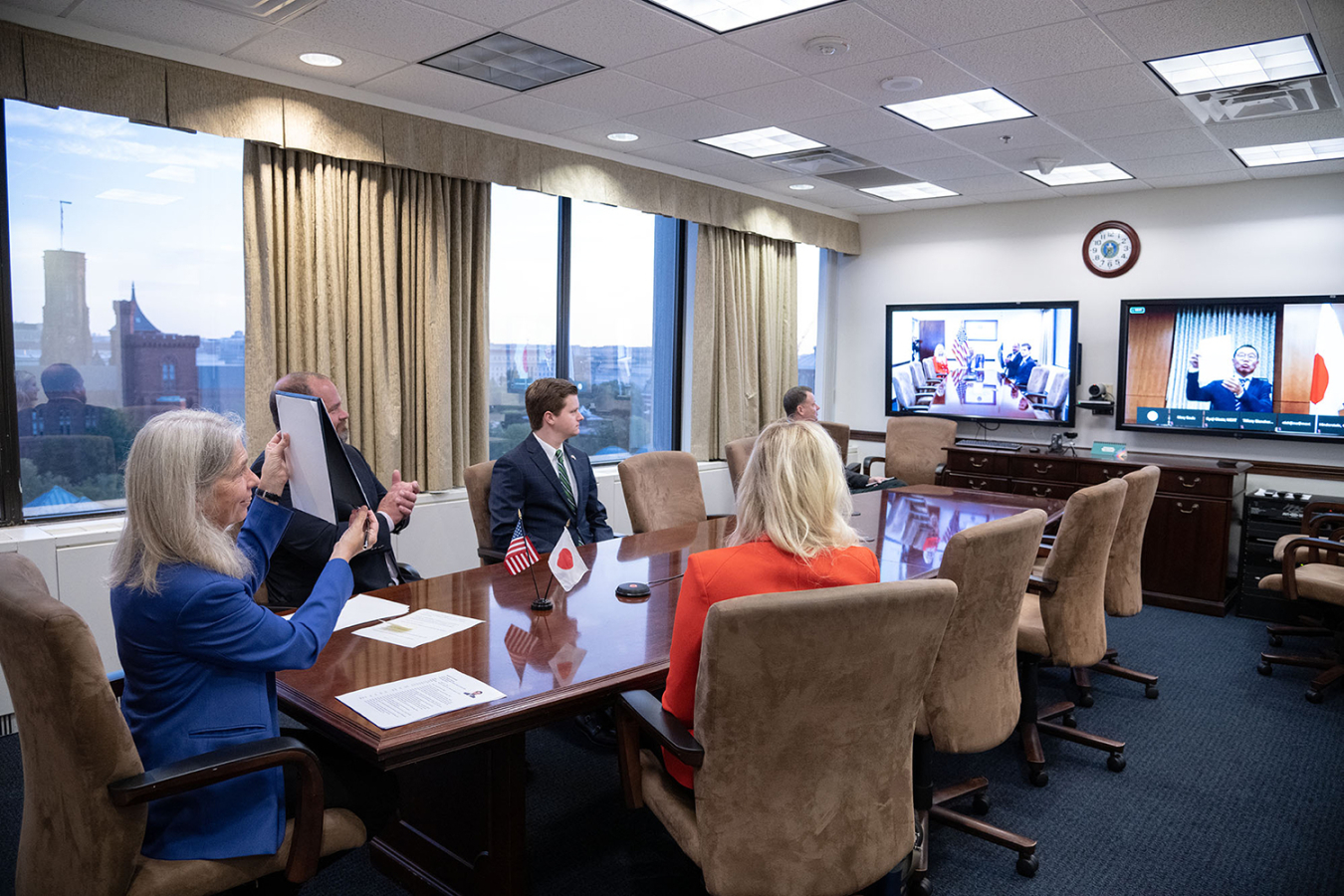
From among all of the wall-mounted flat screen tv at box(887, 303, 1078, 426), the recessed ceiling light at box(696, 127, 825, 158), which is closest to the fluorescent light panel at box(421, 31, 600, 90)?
the recessed ceiling light at box(696, 127, 825, 158)

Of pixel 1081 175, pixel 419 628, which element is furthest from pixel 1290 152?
pixel 419 628

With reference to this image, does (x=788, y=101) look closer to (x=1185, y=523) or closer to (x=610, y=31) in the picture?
(x=610, y=31)

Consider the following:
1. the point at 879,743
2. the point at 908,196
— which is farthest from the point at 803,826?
the point at 908,196

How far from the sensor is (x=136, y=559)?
1.59 metres

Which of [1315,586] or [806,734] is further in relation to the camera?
[1315,586]

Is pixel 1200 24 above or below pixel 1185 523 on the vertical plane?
above

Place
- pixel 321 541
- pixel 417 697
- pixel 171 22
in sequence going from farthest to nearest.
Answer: pixel 171 22 → pixel 321 541 → pixel 417 697

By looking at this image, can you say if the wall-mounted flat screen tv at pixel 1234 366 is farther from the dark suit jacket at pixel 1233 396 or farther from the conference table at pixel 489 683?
the conference table at pixel 489 683

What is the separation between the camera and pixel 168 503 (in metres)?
1.58

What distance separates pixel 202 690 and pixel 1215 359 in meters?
5.96

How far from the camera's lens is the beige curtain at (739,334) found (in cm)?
628

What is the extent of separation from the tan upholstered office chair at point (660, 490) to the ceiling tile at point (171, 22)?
2.24m

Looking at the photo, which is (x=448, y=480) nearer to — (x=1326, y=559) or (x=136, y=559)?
(x=136, y=559)

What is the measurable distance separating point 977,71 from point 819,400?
13.3ft
